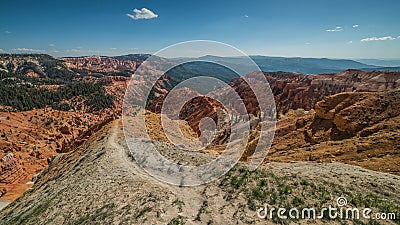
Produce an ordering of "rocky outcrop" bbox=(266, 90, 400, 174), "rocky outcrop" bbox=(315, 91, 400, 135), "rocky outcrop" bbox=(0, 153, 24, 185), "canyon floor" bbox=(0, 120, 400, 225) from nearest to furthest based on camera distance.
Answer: "canyon floor" bbox=(0, 120, 400, 225) → "rocky outcrop" bbox=(266, 90, 400, 174) → "rocky outcrop" bbox=(315, 91, 400, 135) → "rocky outcrop" bbox=(0, 153, 24, 185)

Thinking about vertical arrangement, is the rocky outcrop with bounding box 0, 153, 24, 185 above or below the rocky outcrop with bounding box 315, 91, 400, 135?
below

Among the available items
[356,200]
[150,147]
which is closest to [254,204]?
[356,200]

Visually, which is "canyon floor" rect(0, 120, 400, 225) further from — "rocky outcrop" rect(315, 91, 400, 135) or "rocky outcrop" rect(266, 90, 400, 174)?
"rocky outcrop" rect(315, 91, 400, 135)

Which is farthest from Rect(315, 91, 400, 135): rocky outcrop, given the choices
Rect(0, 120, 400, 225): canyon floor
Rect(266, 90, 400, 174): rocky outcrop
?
Rect(0, 120, 400, 225): canyon floor

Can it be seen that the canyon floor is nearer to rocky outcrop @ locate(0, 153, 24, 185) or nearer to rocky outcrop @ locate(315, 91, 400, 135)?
rocky outcrop @ locate(315, 91, 400, 135)

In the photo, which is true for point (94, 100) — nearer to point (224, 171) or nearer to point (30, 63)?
point (224, 171)

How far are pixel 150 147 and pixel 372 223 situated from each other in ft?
42.0

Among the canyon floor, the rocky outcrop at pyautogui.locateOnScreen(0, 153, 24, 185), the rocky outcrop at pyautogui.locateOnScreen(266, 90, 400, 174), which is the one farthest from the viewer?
the rocky outcrop at pyautogui.locateOnScreen(0, 153, 24, 185)

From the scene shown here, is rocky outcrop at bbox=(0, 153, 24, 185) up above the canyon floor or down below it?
below

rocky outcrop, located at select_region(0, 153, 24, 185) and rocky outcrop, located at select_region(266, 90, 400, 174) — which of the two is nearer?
rocky outcrop, located at select_region(266, 90, 400, 174)

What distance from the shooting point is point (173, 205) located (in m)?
9.23

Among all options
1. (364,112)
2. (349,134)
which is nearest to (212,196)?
(349,134)

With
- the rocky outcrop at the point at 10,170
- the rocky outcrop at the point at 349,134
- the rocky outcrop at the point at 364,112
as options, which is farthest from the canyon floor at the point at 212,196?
the rocky outcrop at the point at 10,170

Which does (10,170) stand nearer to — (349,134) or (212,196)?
(212,196)
